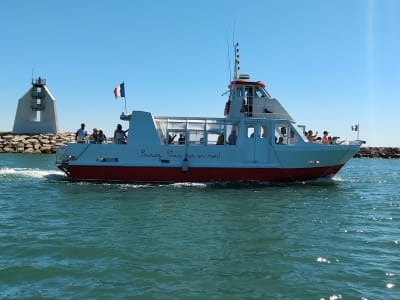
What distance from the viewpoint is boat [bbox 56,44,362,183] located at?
68.8ft

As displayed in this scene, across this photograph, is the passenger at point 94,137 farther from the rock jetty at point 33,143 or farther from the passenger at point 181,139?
the rock jetty at point 33,143

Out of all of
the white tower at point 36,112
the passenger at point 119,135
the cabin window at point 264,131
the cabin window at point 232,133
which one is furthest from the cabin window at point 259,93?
the white tower at point 36,112

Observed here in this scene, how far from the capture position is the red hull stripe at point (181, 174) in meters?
20.9

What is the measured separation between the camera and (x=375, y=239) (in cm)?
1062

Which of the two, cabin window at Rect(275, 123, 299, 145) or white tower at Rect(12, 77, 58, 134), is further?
white tower at Rect(12, 77, 58, 134)

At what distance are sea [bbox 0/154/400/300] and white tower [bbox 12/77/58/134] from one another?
50.0 meters

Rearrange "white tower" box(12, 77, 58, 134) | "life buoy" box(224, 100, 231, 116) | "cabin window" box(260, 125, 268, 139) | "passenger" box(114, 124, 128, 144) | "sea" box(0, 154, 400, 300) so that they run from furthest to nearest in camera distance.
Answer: "white tower" box(12, 77, 58, 134) < "life buoy" box(224, 100, 231, 116) < "passenger" box(114, 124, 128, 144) < "cabin window" box(260, 125, 268, 139) < "sea" box(0, 154, 400, 300)

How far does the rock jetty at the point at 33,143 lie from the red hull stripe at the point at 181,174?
3747 cm

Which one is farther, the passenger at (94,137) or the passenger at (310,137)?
the passenger at (310,137)

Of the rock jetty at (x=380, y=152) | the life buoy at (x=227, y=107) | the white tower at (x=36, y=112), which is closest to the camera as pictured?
the life buoy at (x=227, y=107)

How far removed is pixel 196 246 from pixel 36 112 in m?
61.3

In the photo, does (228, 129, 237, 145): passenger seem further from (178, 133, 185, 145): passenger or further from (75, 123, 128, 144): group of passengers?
(75, 123, 128, 144): group of passengers

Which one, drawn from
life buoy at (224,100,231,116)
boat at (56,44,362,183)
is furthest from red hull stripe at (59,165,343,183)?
life buoy at (224,100,231,116)

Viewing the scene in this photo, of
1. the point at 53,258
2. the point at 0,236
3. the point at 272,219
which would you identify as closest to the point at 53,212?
the point at 0,236
